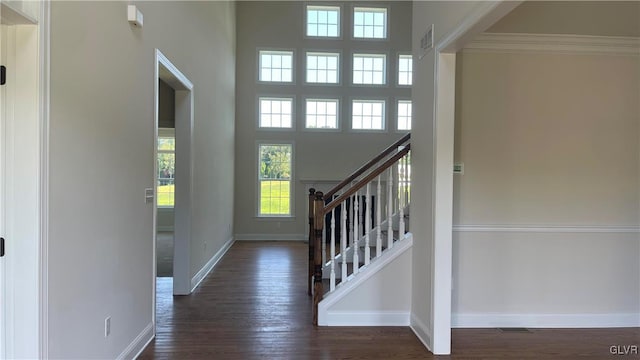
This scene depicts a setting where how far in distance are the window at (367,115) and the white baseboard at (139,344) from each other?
6.23m

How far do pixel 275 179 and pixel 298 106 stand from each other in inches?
67.4

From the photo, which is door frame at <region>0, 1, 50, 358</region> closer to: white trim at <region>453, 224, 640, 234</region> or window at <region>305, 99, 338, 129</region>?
white trim at <region>453, 224, 640, 234</region>

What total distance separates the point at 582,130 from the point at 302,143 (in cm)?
566

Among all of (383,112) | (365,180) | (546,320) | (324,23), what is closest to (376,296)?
(365,180)

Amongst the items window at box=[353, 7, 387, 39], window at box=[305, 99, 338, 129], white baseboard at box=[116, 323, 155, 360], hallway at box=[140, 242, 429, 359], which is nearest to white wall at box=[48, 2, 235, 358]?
white baseboard at box=[116, 323, 155, 360]

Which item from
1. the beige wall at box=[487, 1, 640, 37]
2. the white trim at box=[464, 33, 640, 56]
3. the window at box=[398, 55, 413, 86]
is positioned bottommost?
the white trim at box=[464, 33, 640, 56]

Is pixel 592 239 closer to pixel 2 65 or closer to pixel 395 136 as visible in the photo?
pixel 2 65

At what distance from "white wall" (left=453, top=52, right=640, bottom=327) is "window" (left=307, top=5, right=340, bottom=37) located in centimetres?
565

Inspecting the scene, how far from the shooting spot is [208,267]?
17.0ft

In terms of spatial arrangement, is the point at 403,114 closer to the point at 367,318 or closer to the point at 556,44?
the point at 556,44

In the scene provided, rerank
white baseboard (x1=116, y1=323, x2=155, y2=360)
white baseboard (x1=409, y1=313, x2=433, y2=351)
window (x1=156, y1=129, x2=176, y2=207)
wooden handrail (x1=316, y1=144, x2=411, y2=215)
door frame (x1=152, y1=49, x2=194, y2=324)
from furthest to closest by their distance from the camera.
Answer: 1. window (x1=156, y1=129, x2=176, y2=207)
2. door frame (x1=152, y1=49, x2=194, y2=324)
3. wooden handrail (x1=316, y1=144, x2=411, y2=215)
4. white baseboard (x1=409, y1=313, x2=433, y2=351)
5. white baseboard (x1=116, y1=323, x2=155, y2=360)

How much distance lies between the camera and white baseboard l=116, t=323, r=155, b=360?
256cm

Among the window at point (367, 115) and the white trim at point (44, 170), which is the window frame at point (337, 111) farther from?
the white trim at point (44, 170)

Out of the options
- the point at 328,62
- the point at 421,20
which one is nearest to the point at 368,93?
the point at 328,62
